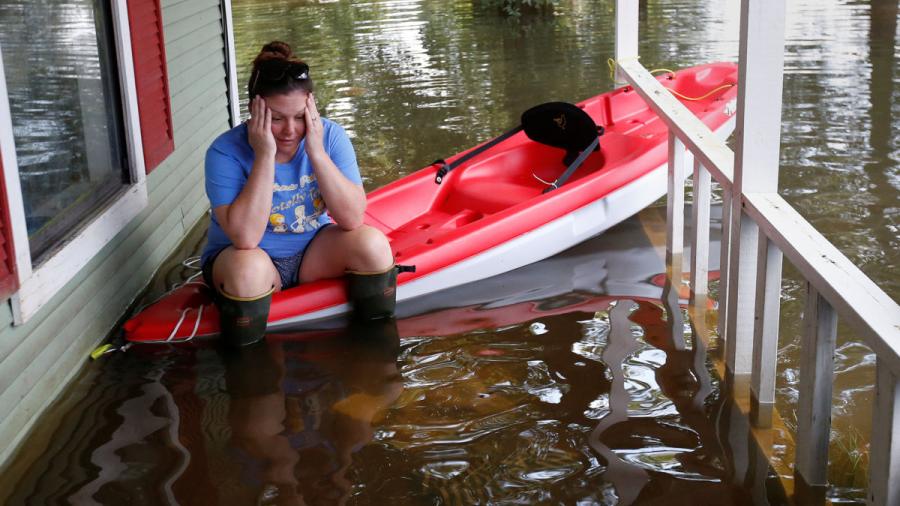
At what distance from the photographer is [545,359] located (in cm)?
376

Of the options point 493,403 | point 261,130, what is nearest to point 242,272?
point 261,130

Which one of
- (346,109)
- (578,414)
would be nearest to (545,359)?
(578,414)

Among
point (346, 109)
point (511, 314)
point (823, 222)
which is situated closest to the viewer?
point (511, 314)

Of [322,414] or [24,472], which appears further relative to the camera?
[322,414]

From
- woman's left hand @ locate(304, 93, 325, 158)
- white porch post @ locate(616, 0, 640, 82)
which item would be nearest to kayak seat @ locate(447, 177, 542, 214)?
white porch post @ locate(616, 0, 640, 82)

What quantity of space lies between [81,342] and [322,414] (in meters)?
1.06

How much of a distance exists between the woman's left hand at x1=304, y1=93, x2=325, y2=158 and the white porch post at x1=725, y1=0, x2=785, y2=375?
58.6 inches

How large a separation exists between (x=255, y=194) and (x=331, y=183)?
0.96 ft

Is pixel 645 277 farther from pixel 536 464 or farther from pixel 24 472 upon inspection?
pixel 24 472

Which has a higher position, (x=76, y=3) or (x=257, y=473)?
(x=76, y=3)

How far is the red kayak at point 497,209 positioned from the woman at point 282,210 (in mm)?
136

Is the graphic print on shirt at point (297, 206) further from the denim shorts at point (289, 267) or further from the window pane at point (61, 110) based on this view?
the window pane at point (61, 110)

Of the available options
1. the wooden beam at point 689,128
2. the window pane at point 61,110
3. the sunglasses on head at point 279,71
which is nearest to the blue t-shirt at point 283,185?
the sunglasses on head at point 279,71

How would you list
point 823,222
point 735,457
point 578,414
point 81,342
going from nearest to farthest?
point 735,457 < point 578,414 < point 81,342 < point 823,222
